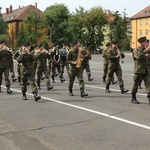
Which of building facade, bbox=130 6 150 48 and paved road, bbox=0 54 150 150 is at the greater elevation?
building facade, bbox=130 6 150 48

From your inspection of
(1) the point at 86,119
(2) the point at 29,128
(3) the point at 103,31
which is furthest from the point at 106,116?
(3) the point at 103,31

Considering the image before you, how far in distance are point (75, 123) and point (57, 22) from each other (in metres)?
89.8

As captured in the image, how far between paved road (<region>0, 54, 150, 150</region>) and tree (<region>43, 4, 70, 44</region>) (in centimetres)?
8472

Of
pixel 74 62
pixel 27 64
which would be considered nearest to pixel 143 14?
pixel 74 62

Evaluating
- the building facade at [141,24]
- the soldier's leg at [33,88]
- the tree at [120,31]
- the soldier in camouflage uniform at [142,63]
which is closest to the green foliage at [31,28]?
the tree at [120,31]

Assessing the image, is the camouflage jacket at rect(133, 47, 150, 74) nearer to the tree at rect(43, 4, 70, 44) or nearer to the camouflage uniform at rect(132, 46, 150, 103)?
the camouflage uniform at rect(132, 46, 150, 103)

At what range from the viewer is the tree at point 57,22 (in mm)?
94844

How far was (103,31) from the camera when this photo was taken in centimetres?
9244

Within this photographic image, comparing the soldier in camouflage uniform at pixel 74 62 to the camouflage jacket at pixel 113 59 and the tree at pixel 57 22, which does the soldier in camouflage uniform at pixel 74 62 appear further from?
the tree at pixel 57 22

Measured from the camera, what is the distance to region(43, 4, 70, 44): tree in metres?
94.8

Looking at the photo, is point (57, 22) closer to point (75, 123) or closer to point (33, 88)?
point (33, 88)

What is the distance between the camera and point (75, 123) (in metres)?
7.34

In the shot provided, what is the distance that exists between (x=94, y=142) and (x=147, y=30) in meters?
104

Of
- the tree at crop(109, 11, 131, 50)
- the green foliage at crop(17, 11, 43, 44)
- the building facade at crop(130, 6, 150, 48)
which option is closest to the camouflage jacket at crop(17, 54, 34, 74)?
the tree at crop(109, 11, 131, 50)
